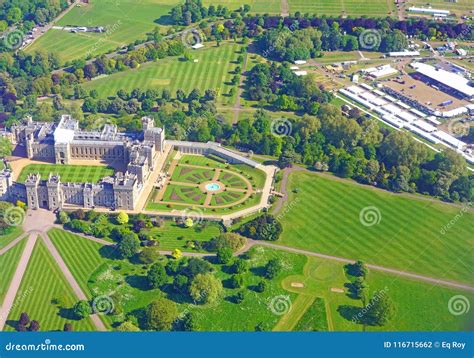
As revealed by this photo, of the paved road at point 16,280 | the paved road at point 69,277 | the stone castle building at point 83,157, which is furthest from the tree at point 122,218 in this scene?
the paved road at point 16,280

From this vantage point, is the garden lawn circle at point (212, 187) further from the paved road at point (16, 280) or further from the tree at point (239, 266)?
the paved road at point (16, 280)

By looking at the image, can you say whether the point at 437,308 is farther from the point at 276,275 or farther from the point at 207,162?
the point at 207,162

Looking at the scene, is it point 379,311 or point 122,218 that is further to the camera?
point 122,218

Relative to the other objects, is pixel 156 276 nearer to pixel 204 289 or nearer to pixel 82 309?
pixel 204 289

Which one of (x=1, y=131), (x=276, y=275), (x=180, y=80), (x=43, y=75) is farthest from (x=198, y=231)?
(x=43, y=75)

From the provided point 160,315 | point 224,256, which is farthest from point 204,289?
point 224,256
